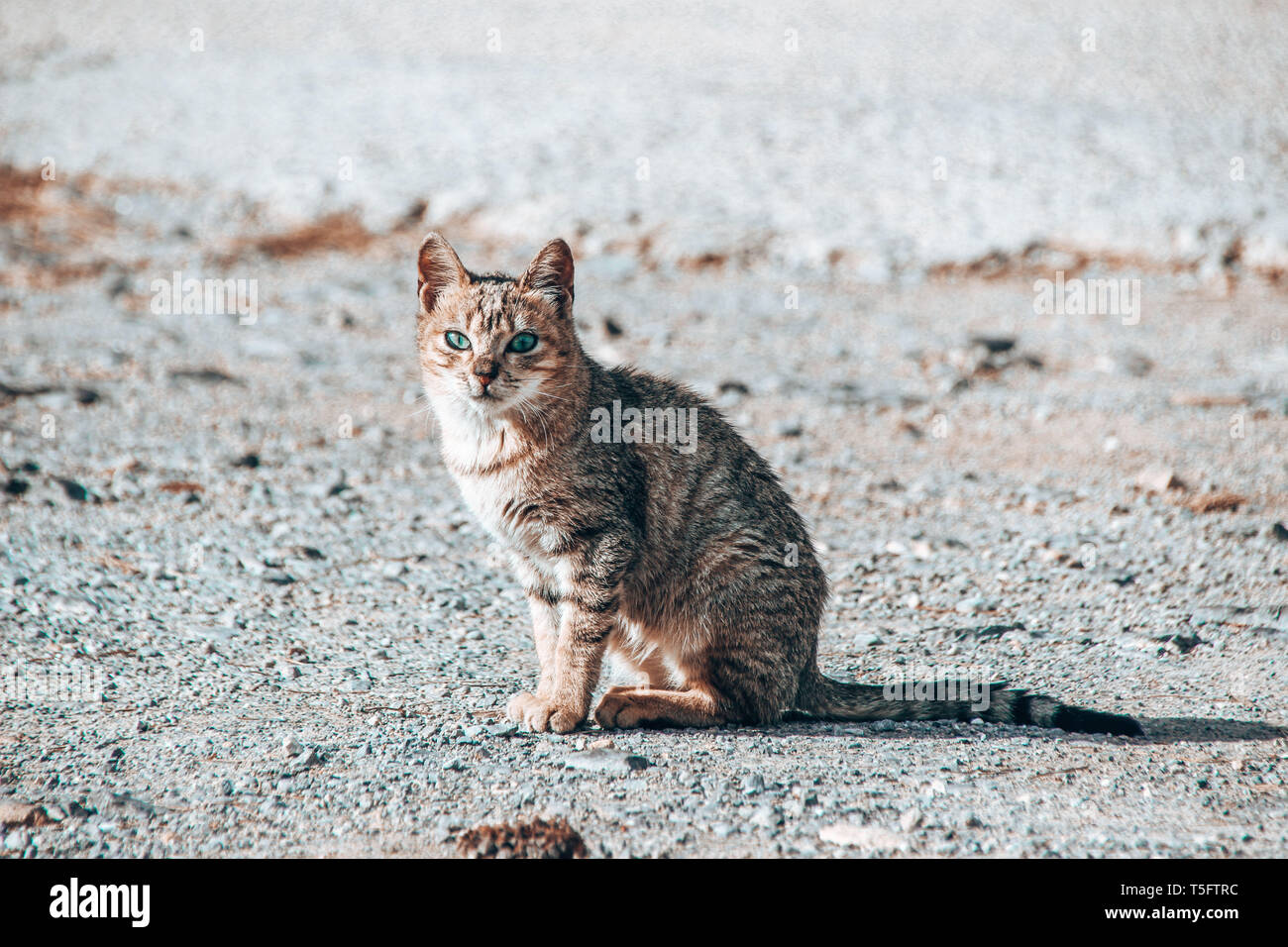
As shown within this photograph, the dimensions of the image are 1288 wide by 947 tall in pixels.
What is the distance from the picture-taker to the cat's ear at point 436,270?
207 inches

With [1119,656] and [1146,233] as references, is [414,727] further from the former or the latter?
[1146,233]

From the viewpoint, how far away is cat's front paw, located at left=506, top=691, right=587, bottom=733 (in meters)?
4.75

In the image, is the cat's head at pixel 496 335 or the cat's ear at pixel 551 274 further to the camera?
the cat's ear at pixel 551 274

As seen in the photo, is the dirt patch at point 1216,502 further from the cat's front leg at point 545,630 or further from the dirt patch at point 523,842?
the dirt patch at point 523,842

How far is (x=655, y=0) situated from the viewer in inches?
740

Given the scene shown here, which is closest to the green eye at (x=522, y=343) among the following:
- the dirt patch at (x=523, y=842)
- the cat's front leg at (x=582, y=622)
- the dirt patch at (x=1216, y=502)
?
the cat's front leg at (x=582, y=622)

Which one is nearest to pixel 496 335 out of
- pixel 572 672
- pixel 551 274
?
pixel 551 274

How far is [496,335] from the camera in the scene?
197 inches

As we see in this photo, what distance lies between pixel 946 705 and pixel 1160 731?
0.84 m

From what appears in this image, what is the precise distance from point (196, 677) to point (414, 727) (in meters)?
1.15

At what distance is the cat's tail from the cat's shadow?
53 millimetres

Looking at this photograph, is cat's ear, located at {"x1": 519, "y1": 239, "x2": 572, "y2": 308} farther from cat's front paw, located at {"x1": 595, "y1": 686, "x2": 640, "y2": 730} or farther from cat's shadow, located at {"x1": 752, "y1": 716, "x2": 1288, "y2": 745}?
cat's shadow, located at {"x1": 752, "y1": 716, "x2": 1288, "y2": 745}

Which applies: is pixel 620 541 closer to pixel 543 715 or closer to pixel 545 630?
pixel 545 630

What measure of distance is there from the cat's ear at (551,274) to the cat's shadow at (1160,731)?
206 centimetres
